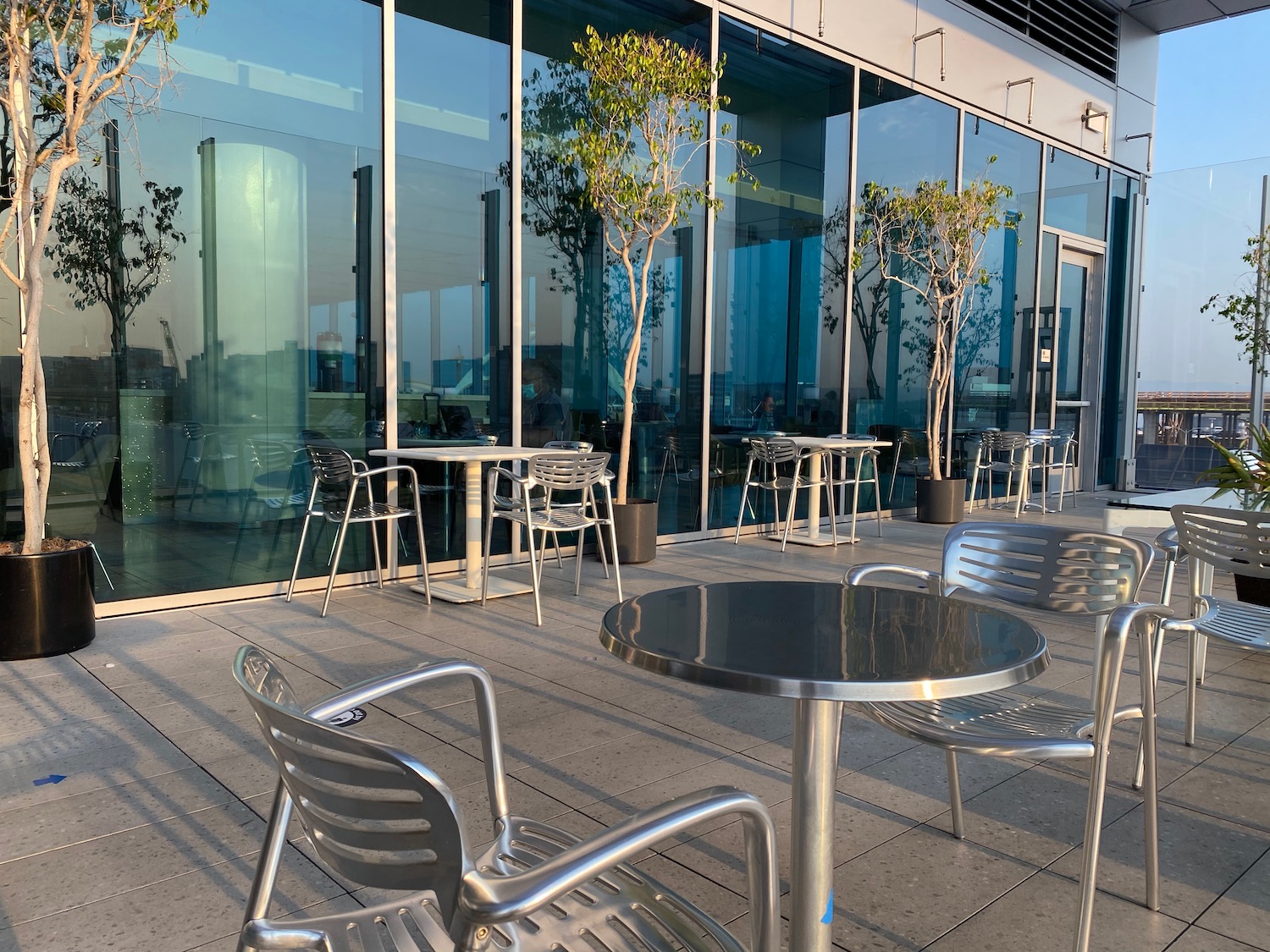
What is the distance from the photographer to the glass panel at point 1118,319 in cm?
1164

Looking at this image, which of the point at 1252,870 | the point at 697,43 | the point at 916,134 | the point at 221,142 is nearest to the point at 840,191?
the point at 916,134

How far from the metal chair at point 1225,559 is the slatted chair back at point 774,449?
148 inches

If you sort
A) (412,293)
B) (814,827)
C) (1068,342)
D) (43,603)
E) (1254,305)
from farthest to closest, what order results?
1. (1068,342)
2. (1254,305)
3. (412,293)
4. (43,603)
5. (814,827)

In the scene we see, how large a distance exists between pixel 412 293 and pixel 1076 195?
8759 millimetres

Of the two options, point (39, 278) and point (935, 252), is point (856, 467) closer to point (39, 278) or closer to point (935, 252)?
point (935, 252)

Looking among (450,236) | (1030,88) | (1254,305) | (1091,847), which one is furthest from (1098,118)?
(1091,847)

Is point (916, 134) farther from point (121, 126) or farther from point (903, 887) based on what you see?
point (903, 887)

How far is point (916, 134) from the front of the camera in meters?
8.95

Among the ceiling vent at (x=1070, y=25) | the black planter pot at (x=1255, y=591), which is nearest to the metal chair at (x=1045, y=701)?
the black planter pot at (x=1255, y=591)

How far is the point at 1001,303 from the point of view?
33.0 ft

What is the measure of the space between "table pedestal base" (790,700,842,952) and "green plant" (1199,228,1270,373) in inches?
370

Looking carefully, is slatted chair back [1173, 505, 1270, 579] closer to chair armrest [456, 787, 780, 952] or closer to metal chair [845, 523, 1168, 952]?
metal chair [845, 523, 1168, 952]

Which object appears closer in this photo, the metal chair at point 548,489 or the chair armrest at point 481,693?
the chair armrest at point 481,693

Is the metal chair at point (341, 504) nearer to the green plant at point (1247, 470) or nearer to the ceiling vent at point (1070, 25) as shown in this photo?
the green plant at point (1247, 470)
